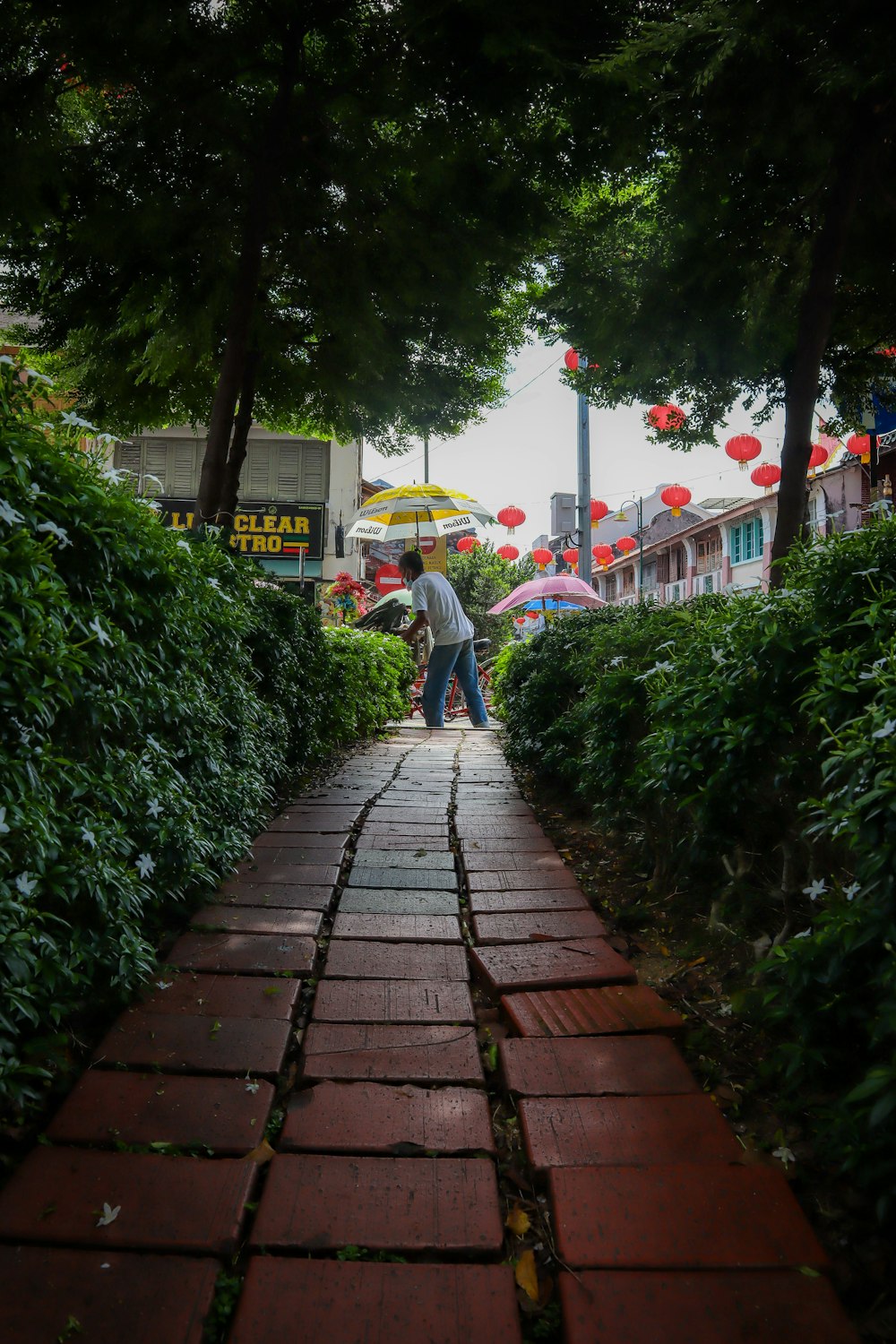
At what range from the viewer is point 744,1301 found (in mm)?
1209

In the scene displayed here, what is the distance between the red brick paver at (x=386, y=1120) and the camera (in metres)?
1.57

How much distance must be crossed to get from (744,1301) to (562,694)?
3934mm

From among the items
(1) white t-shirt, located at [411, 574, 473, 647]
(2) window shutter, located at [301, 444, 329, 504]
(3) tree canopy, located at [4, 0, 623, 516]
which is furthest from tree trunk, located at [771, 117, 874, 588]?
(2) window shutter, located at [301, 444, 329, 504]

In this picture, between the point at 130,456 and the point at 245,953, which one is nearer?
the point at 245,953

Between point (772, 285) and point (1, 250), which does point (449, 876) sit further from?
point (1, 250)

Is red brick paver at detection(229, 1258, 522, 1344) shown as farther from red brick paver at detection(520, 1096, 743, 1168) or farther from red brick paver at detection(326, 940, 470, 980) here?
red brick paver at detection(326, 940, 470, 980)

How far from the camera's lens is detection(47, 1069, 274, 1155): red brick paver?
61.6 inches

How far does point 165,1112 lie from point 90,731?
3.03ft

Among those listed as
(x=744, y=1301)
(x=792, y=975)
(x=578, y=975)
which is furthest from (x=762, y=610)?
(x=744, y=1301)

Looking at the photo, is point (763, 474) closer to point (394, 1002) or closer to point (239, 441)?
point (239, 441)

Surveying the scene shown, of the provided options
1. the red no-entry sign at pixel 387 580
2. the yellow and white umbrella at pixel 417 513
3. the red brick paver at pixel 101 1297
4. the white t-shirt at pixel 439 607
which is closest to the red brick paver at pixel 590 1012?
the red brick paver at pixel 101 1297

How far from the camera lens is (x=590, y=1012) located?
2.11m

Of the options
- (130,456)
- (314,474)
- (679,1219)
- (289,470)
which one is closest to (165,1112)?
(679,1219)

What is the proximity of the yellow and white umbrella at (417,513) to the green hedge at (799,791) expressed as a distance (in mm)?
7346
